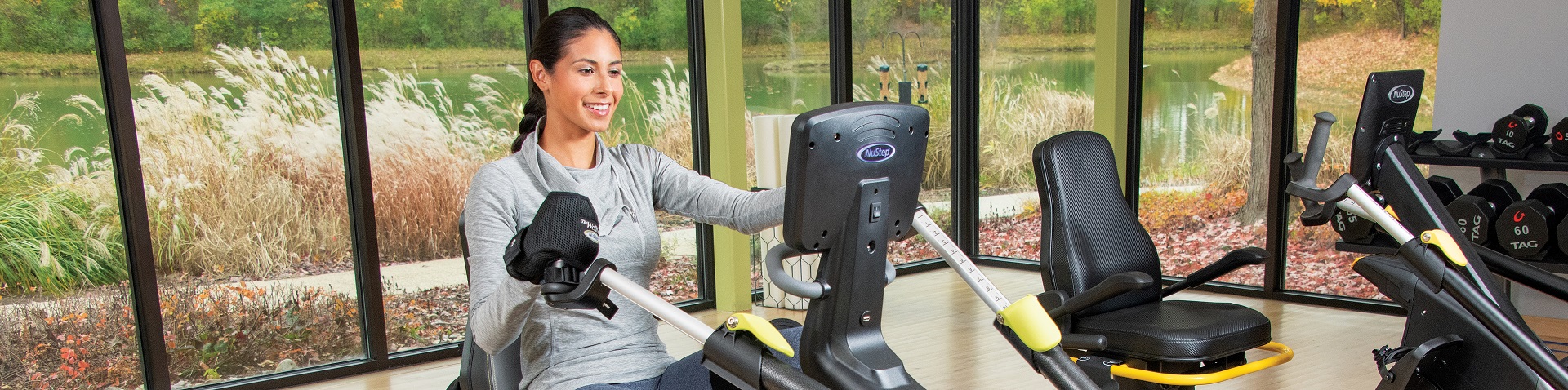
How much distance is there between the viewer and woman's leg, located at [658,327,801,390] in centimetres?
177

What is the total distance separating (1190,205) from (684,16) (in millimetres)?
2612

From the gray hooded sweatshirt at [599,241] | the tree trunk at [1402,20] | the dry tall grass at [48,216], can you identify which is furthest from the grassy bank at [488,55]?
the gray hooded sweatshirt at [599,241]

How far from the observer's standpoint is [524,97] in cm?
428

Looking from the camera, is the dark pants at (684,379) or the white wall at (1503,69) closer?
the dark pants at (684,379)

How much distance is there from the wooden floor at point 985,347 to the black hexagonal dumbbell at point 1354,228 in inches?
17.6

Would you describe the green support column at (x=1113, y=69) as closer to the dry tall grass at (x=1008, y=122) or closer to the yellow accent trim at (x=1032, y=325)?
the dry tall grass at (x=1008, y=122)

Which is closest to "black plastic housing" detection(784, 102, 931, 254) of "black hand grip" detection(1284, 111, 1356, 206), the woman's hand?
the woman's hand

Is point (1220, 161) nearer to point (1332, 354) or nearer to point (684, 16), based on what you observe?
point (1332, 354)

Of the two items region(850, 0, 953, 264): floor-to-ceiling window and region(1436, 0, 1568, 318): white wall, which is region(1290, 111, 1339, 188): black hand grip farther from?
region(850, 0, 953, 264): floor-to-ceiling window

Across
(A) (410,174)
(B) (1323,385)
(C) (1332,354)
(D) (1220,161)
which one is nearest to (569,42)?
(A) (410,174)

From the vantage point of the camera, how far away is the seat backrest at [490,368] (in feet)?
5.69

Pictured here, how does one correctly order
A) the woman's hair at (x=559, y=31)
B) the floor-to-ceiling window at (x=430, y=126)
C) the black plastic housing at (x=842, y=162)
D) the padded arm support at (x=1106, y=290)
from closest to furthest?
the black plastic housing at (x=842, y=162)
the woman's hair at (x=559, y=31)
the padded arm support at (x=1106, y=290)
the floor-to-ceiling window at (x=430, y=126)

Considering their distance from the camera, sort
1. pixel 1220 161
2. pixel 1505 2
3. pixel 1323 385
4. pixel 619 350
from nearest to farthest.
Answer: pixel 619 350
pixel 1323 385
pixel 1505 2
pixel 1220 161

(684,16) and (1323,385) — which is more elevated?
(684,16)
